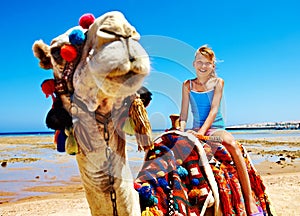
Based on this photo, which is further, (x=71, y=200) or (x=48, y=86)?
(x=71, y=200)

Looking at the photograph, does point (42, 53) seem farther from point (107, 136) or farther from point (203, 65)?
point (203, 65)

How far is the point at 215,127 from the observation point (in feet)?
11.1

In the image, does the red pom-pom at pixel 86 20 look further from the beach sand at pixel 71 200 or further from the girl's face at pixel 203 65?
the beach sand at pixel 71 200

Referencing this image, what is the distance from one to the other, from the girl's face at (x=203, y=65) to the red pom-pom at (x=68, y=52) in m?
1.98

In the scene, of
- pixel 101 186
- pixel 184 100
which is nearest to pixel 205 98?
pixel 184 100

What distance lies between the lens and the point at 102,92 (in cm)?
153

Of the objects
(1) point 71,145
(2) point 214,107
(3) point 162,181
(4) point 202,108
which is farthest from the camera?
(4) point 202,108

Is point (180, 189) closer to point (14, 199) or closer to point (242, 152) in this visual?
point (242, 152)

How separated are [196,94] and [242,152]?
720 millimetres

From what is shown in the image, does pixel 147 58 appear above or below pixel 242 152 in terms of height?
above

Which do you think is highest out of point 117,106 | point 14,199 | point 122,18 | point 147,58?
point 122,18

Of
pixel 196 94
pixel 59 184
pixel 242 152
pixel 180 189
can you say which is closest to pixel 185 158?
pixel 180 189

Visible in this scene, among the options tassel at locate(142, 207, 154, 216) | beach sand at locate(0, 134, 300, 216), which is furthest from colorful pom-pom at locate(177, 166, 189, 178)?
beach sand at locate(0, 134, 300, 216)

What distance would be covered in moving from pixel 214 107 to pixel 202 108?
0.58 ft
